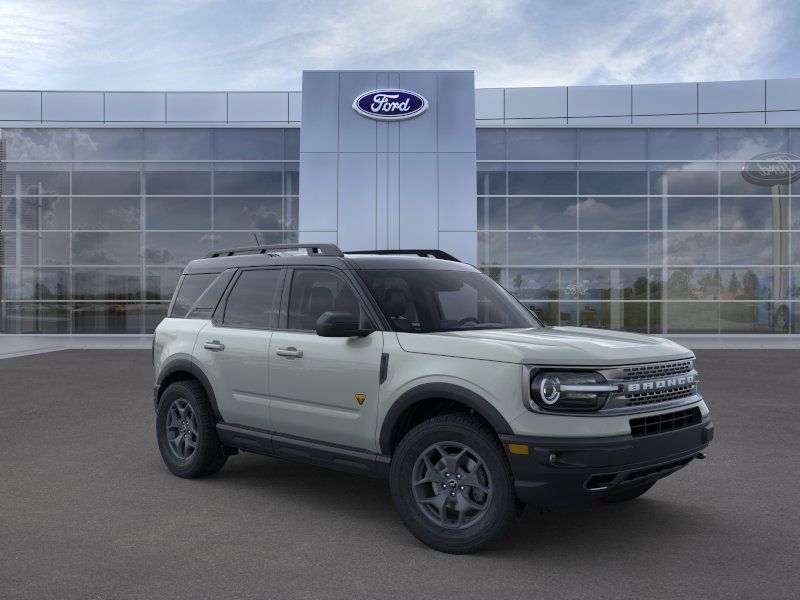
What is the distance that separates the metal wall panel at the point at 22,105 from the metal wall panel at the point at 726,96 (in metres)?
28.7

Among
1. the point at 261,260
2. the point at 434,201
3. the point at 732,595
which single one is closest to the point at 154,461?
the point at 261,260

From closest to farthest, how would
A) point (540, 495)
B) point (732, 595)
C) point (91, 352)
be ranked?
point (732, 595)
point (540, 495)
point (91, 352)

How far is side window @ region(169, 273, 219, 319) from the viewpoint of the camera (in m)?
7.02

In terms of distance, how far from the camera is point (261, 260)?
6.43m

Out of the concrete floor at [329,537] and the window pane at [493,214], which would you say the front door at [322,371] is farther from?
the window pane at [493,214]

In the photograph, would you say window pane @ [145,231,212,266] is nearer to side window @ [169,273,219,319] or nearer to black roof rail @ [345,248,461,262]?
side window @ [169,273,219,319]

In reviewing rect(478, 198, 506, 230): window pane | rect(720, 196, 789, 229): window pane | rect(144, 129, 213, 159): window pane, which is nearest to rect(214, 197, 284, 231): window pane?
rect(144, 129, 213, 159): window pane

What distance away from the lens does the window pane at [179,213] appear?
29.9m

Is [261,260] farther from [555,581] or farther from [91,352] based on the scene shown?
[91,352]

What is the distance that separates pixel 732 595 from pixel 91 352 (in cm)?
2100

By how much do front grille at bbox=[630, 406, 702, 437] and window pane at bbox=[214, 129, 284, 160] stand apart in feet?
86.8

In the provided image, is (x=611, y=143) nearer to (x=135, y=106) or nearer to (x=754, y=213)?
(x=754, y=213)

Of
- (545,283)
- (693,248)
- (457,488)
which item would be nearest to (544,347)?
(457,488)

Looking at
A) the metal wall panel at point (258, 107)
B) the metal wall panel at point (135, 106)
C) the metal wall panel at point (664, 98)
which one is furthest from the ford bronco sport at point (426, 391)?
the metal wall panel at point (664, 98)
